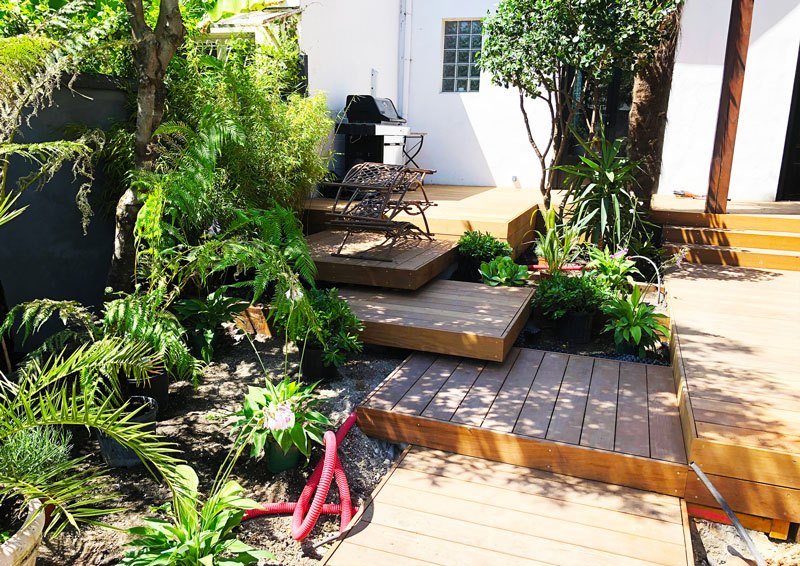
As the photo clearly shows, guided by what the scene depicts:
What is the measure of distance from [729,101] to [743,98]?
199 cm

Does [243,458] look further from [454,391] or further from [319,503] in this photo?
[454,391]

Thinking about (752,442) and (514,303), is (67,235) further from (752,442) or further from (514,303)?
(752,442)

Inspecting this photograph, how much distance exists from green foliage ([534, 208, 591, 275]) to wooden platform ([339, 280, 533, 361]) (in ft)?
1.65

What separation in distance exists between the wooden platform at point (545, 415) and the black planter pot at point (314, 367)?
0.36 metres

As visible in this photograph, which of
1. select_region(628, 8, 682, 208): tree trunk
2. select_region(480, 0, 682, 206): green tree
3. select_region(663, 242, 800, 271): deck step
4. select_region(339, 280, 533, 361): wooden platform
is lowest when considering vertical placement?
select_region(339, 280, 533, 361): wooden platform

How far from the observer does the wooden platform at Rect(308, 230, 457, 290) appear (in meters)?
4.64

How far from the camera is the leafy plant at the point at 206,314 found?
3.71m

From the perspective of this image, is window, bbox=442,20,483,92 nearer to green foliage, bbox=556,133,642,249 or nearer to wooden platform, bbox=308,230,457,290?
green foliage, bbox=556,133,642,249

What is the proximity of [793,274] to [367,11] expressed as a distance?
5797 mm

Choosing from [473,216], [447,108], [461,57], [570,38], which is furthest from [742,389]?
[461,57]

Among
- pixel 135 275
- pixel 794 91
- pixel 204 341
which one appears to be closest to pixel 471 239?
pixel 204 341

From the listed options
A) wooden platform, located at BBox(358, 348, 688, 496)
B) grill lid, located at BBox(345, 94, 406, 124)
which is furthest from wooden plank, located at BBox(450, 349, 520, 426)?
grill lid, located at BBox(345, 94, 406, 124)

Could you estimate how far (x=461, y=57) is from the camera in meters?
9.31

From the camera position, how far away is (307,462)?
2.89 metres
